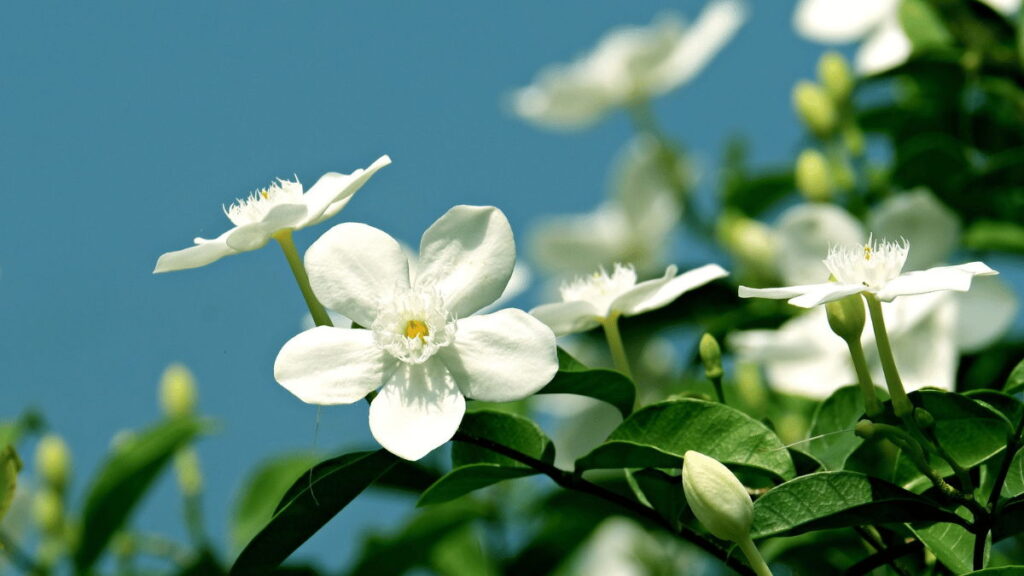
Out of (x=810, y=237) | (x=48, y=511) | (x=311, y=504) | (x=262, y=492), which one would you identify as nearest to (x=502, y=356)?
(x=311, y=504)

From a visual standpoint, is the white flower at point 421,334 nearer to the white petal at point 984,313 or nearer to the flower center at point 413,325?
the flower center at point 413,325

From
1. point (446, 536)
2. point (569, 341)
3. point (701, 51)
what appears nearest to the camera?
point (446, 536)

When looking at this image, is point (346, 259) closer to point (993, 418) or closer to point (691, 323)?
point (993, 418)

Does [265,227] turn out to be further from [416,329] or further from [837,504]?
[837,504]

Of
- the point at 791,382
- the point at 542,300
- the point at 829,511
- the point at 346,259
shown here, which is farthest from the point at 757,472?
the point at 542,300

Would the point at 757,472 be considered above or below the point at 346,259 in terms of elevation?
below

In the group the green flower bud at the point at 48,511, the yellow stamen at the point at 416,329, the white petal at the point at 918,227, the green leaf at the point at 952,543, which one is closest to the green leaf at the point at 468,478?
the yellow stamen at the point at 416,329

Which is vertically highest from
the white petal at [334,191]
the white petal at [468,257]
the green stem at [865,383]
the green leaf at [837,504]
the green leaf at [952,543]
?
the white petal at [334,191]
